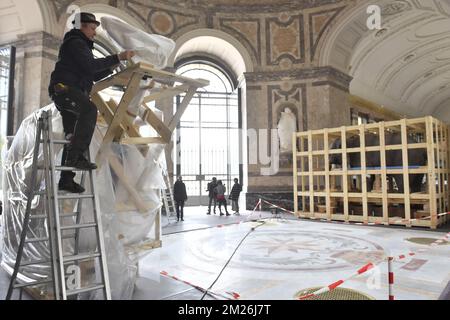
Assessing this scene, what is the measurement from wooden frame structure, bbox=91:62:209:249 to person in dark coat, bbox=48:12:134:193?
26 centimetres

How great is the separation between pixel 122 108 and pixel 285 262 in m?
3.52

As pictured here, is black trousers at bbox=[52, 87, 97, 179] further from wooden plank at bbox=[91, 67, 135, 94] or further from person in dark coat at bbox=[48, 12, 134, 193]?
wooden plank at bbox=[91, 67, 135, 94]

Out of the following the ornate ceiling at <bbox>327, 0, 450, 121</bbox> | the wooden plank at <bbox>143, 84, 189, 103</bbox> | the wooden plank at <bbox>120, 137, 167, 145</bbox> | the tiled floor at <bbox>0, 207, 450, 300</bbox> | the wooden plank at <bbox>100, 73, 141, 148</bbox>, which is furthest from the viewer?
the ornate ceiling at <bbox>327, 0, 450, 121</bbox>

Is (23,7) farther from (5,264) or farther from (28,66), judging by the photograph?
(5,264)

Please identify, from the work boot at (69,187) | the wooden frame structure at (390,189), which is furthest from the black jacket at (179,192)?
the work boot at (69,187)

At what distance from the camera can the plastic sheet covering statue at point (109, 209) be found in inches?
145

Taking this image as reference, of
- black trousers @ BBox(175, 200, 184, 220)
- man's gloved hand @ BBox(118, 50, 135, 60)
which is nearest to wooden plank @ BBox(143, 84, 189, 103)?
man's gloved hand @ BBox(118, 50, 135, 60)

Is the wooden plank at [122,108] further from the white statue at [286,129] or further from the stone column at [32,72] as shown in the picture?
the white statue at [286,129]

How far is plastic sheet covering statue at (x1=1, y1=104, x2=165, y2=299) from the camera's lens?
368cm

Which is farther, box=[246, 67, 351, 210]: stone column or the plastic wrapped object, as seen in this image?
box=[246, 67, 351, 210]: stone column

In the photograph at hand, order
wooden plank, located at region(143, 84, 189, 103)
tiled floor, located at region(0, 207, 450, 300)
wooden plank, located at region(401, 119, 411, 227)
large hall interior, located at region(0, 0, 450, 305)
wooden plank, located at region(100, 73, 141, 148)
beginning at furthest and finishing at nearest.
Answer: wooden plank, located at region(401, 119, 411, 227) → wooden plank, located at region(143, 84, 189, 103) → tiled floor, located at region(0, 207, 450, 300) → large hall interior, located at region(0, 0, 450, 305) → wooden plank, located at region(100, 73, 141, 148)

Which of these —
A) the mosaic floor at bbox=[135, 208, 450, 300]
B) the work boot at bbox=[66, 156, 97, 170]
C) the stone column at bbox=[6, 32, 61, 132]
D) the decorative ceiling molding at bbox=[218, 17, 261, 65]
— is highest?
the decorative ceiling molding at bbox=[218, 17, 261, 65]
